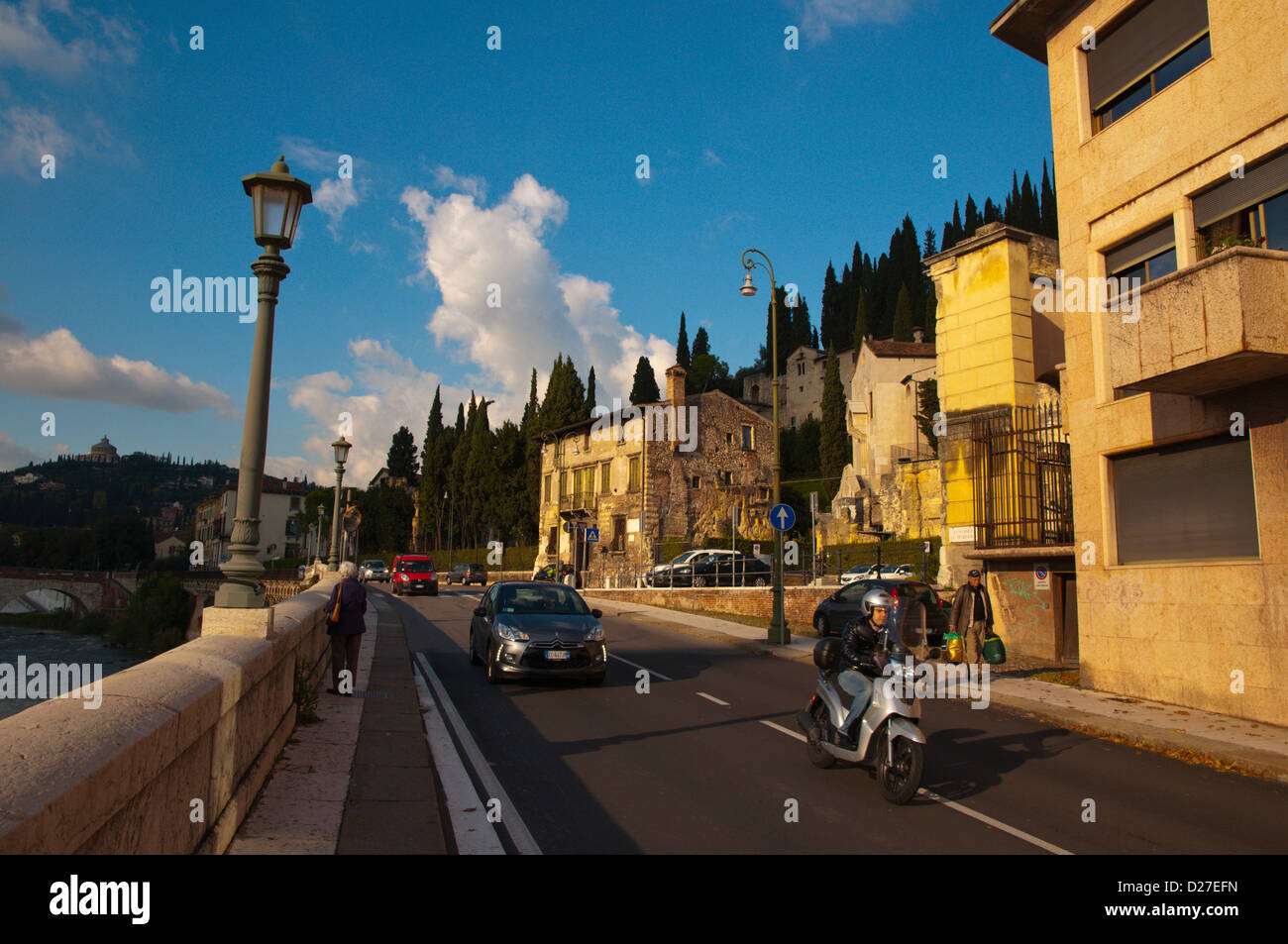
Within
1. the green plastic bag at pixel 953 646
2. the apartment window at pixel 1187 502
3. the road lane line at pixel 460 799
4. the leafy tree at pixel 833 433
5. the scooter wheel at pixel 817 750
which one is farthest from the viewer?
the leafy tree at pixel 833 433

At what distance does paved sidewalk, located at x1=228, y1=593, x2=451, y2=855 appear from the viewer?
4.96 m

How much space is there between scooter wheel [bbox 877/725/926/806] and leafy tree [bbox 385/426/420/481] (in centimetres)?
9959

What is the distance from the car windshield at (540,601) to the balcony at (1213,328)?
8.89 meters

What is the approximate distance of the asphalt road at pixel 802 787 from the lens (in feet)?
18.8

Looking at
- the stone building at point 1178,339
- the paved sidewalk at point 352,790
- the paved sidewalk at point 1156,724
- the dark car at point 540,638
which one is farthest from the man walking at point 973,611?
the paved sidewalk at point 352,790

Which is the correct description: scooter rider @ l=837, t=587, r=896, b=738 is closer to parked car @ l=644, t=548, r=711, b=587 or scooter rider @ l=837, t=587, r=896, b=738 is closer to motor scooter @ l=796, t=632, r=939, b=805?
motor scooter @ l=796, t=632, r=939, b=805

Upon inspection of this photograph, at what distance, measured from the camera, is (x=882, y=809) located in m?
6.46

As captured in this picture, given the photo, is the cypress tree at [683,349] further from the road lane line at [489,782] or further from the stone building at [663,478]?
the road lane line at [489,782]

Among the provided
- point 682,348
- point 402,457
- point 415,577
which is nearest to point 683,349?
point 682,348

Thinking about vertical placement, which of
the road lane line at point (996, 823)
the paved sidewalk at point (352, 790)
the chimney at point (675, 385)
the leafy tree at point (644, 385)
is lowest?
the road lane line at point (996, 823)

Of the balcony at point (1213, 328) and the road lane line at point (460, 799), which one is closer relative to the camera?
the road lane line at point (460, 799)

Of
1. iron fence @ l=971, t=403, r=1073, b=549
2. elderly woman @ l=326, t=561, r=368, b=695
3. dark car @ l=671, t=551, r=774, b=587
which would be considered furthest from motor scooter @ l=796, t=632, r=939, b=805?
dark car @ l=671, t=551, r=774, b=587

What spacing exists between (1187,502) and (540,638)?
9768mm

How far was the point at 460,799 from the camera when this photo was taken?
6.43 m
